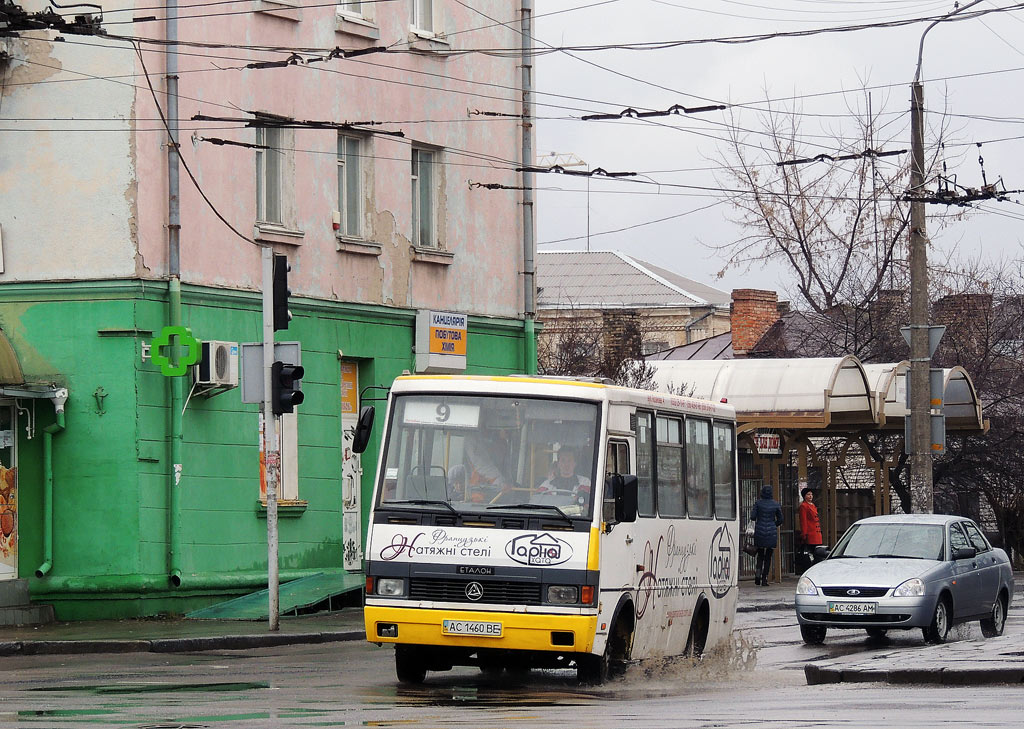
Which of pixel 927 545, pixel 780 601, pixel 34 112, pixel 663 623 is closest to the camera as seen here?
pixel 663 623

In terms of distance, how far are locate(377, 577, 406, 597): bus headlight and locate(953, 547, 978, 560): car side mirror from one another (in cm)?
899

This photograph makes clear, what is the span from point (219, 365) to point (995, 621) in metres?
10.1

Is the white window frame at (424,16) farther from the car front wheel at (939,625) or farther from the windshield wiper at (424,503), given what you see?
the windshield wiper at (424,503)

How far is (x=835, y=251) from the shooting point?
2116 inches

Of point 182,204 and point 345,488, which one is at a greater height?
point 182,204

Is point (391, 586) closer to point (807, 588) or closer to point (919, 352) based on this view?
point (807, 588)

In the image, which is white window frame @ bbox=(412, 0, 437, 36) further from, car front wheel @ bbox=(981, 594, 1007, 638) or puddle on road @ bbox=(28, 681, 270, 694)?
puddle on road @ bbox=(28, 681, 270, 694)

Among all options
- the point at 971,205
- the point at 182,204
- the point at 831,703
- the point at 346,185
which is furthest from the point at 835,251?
the point at 831,703

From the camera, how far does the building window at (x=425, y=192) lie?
98.0 ft

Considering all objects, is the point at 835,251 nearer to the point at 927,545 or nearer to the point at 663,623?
the point at 927,545

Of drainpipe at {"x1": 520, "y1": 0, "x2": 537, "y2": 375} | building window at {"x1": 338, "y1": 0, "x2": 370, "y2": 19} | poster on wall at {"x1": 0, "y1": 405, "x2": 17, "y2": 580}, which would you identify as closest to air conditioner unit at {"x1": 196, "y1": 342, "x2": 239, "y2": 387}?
poster on wall at {"x1": 0, "y1": 405, "x2": 17, "y2": 580}

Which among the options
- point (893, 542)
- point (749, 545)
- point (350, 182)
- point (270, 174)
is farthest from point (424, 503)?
point (749, 545)

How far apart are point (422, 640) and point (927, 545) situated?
8982mm

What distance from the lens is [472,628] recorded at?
15055 mm
